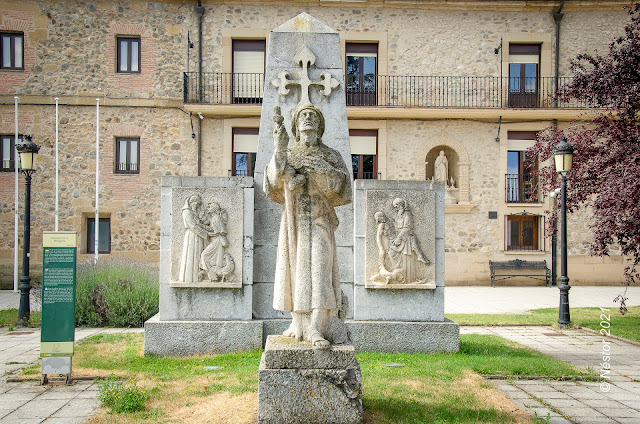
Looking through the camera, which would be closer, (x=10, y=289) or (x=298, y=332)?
(x=298, y=332)

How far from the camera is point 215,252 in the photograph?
694 cm

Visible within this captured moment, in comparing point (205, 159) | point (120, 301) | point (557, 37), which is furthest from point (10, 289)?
point (557, 37)

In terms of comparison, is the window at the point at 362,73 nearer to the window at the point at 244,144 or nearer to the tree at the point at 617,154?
the window at the point at 244,144

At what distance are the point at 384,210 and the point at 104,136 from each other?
46.2 feet

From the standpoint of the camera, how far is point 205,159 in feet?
61.4

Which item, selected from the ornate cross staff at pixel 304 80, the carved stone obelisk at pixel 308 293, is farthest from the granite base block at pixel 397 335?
the ornate cross staff at pixel 304 80

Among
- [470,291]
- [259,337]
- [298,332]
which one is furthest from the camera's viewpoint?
[470,291]

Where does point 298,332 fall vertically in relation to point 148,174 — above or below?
below

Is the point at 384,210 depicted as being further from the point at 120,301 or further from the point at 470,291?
the point at 470,291

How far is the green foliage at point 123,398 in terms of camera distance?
4.82m

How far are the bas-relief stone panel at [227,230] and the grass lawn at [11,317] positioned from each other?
4.71 meters

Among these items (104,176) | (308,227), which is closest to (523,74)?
(104,176)

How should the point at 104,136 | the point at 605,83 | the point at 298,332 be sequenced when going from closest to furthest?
the point at 298,332 < the point at 605,83 < the point at 104,136

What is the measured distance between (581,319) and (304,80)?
7401 millimetres
